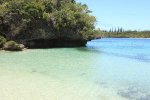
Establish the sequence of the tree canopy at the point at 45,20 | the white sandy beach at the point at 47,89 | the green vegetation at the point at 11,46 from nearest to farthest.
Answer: the white sandy beach at the point at 47,89 < the green vegetation at the point at 11,46 < the tree canopy at the point at 45,20

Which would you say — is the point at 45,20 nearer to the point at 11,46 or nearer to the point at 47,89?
the point at 11,46

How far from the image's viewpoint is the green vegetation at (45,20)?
32.5 metres

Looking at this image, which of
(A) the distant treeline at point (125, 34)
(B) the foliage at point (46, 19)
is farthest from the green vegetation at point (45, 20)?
(A) the distant treeline at point (125, 34)

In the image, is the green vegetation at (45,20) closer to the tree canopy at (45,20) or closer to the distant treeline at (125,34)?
the tree canopy at (45,20)

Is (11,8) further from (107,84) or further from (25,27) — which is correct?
(107,84)

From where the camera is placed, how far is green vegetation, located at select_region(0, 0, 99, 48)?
3250 cm

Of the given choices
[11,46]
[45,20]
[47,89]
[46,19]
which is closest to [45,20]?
[45,20]

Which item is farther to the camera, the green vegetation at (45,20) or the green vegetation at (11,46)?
the green vegetation at (45,20)

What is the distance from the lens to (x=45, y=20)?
3425 centimetres

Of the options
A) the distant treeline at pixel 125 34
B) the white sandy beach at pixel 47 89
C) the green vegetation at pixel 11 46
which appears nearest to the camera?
the white sandy beach at pixel 47 89

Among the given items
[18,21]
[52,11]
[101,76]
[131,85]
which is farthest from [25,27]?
[131,85]

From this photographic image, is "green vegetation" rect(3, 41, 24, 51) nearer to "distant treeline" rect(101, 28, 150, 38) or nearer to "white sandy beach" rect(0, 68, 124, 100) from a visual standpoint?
"white sandy beach" rect(0, 68, 124, 100)

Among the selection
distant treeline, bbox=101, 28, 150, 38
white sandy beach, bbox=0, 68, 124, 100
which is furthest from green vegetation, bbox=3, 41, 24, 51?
distant treeline, bbox=101, 28, 150, 38

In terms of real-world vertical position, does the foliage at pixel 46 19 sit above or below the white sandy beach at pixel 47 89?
above
